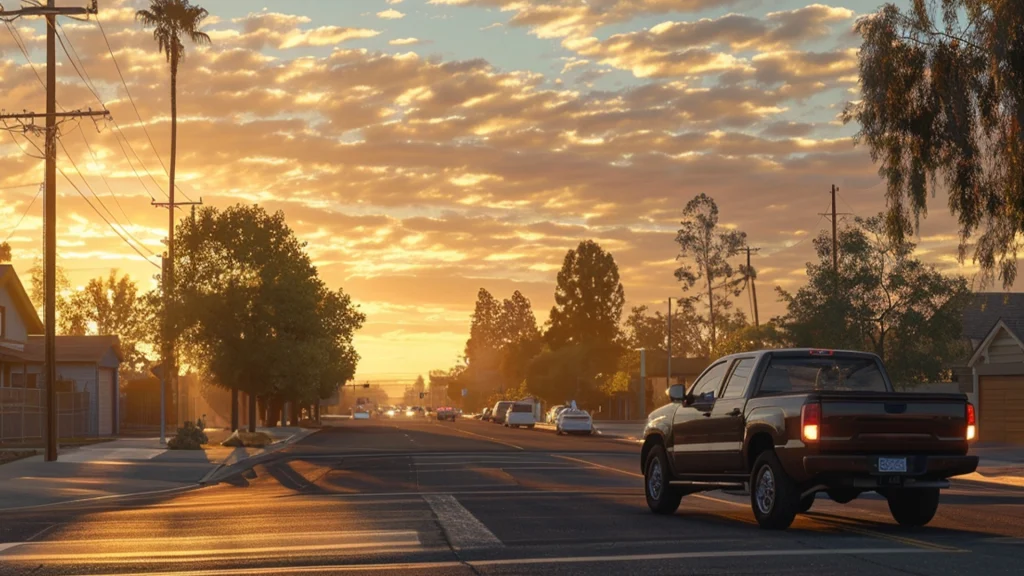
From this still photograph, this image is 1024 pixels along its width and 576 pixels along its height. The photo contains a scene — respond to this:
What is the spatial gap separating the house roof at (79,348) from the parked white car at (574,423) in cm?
2192

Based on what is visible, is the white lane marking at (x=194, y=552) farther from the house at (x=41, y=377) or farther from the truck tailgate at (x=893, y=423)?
the house at (x=41, y=377)

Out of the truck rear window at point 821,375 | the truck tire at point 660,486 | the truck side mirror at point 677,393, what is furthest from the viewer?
the truck tire at point 660,486

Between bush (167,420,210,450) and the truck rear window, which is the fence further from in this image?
the truck rear window

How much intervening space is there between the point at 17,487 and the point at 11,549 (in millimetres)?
12242

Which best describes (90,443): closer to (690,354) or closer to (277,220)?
(277,220)

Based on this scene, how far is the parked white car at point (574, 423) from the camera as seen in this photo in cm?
6702

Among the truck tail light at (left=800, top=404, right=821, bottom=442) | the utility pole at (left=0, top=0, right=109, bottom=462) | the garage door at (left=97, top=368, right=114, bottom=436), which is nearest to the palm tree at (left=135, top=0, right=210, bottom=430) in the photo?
the garage door at (left=97, top=368, right=114, bottom=436)

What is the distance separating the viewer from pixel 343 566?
1152 cm

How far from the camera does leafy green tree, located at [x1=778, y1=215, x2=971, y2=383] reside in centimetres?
4456

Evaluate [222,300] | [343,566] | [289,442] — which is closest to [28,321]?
[222,300]

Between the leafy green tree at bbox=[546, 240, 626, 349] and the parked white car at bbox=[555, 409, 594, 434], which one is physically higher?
the leafy green tree at bbox=[546, 240, 626, 349]

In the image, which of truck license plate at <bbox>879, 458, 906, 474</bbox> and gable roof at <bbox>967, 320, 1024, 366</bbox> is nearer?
truck license plate at <bbox>879, 458, 906, 474</bbox>

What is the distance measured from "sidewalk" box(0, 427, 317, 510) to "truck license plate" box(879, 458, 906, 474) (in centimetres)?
1458

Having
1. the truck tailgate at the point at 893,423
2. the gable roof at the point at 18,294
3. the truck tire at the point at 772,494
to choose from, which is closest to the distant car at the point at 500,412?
the gable roof at the point at 18,294
